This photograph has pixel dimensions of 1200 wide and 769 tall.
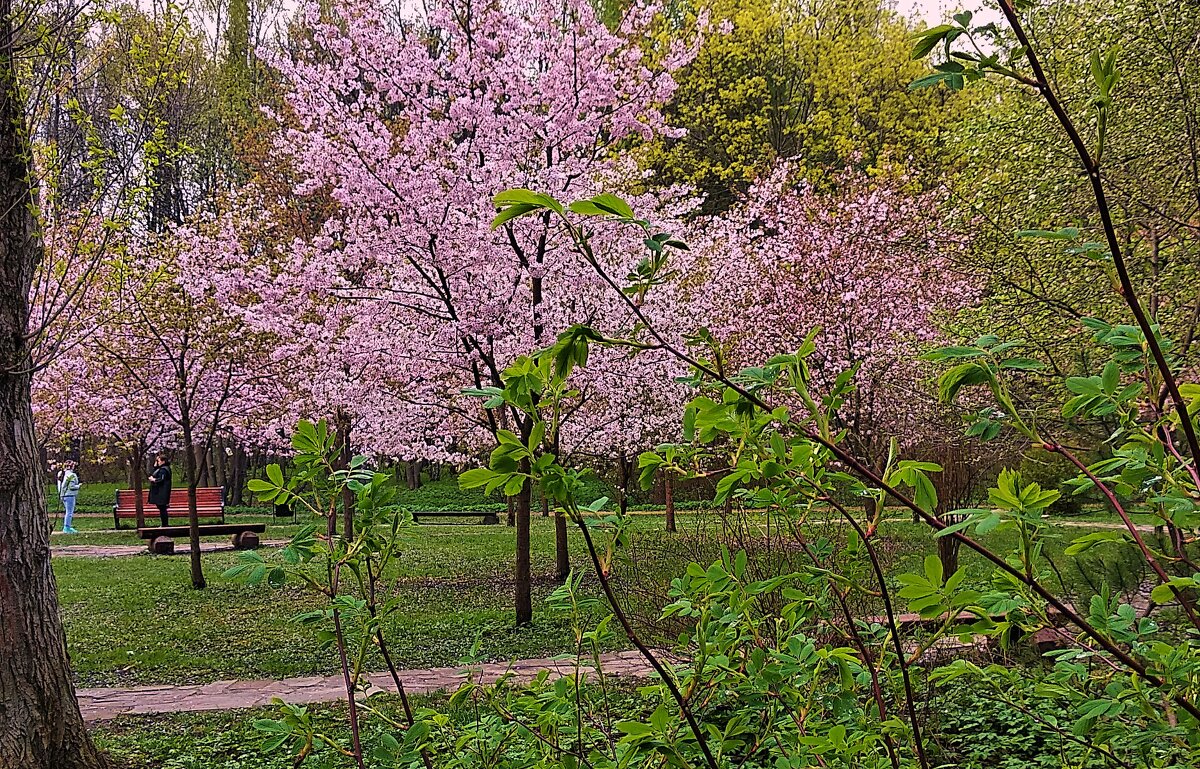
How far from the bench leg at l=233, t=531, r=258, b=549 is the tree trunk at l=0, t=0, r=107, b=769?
10036 millimetres

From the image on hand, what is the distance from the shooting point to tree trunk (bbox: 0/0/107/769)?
4066mm

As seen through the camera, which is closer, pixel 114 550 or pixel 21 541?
pixel 21 541

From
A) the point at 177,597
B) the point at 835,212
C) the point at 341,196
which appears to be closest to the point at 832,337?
the point at 835,212

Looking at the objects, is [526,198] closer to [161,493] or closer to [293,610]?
[293,610]

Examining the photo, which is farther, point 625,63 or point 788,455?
point 625,63

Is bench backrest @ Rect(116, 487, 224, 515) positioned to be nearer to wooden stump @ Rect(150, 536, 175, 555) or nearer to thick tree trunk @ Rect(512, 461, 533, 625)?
wooden stump @ Rect(150, 536, 175, 555)

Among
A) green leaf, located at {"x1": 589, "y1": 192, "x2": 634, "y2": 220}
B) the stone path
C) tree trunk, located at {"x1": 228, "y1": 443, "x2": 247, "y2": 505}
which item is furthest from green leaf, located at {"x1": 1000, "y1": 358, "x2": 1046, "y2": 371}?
tree trunk, located at {"x1": 228, "y1": 443, "x2": 247, "y2": 505}

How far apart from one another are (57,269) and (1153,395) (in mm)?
5695

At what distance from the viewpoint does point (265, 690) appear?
253 inches

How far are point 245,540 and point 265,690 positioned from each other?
862 centimetres

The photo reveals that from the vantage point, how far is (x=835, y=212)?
49.0ft

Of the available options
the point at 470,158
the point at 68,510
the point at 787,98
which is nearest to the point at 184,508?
the point at 68,510

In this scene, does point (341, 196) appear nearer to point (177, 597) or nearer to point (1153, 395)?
point (177, 597)

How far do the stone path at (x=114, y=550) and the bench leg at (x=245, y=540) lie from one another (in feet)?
1.05
